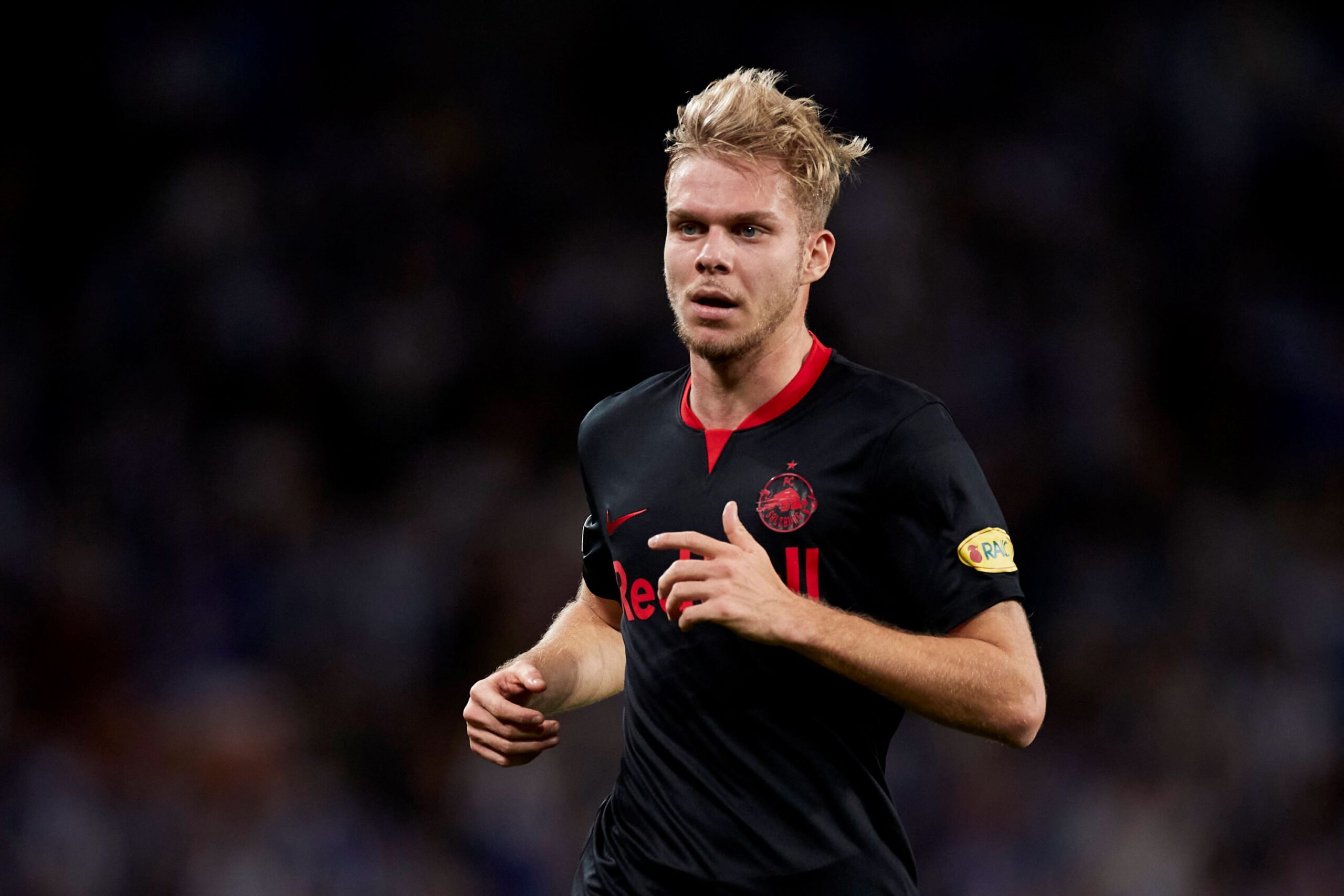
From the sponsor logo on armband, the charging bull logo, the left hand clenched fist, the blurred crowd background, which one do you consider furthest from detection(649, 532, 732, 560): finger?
the blurred crowd background

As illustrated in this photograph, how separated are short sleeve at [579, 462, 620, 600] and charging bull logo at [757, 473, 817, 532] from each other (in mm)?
522

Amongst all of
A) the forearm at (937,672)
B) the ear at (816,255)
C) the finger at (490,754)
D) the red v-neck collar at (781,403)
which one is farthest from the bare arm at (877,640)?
the ear at (816,255)

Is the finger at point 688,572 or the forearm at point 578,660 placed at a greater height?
the finger at point 688,572

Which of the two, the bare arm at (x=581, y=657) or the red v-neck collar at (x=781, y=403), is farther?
the bare arm at (x=581, y=657)

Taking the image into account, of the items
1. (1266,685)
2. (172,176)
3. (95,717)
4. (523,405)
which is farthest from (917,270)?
(95,717)

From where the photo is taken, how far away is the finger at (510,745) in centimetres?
260

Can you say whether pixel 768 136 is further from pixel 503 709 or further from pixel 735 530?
pixel 503 709

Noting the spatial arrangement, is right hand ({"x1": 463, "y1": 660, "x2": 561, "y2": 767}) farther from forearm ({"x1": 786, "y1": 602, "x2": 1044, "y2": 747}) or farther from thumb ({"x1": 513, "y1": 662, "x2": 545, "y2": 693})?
forearm ({"x1": 786, "y1": 602, "x2": 1044, "y2": 747})

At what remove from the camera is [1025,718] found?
2.33m

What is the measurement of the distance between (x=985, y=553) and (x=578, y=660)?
3.42ft

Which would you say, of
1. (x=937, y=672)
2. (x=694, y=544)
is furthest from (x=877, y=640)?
(x=694, y=544)

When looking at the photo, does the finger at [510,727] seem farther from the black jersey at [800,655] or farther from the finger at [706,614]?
the finger at [706,614]

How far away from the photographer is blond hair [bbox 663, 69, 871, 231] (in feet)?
8.81

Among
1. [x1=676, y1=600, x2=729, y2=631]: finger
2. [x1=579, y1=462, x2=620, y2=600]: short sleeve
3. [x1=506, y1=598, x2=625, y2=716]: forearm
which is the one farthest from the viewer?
[x1=579, y1=462, x2=620, y2=600]: short sleeve
